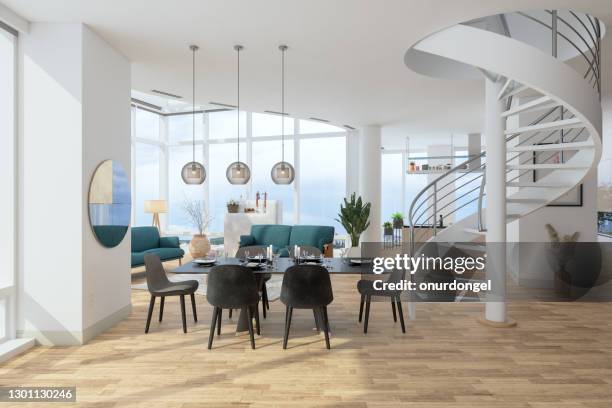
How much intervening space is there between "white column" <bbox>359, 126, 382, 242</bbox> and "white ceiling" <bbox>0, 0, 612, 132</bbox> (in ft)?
7.15

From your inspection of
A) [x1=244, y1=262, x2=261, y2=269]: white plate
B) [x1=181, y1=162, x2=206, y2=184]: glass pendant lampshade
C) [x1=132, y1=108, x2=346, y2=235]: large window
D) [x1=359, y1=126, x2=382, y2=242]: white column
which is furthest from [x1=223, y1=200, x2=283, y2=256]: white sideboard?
[x1=244, y1=262, x2=261, y2=269]: white plate

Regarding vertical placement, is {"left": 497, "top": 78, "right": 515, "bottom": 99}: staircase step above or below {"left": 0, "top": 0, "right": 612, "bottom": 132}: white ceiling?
below

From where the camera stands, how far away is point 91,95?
3.75 meters

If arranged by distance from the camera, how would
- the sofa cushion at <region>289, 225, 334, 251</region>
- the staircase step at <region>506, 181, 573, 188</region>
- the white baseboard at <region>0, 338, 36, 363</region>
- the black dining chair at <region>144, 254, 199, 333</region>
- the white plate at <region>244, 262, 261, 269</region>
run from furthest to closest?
the sofa cushion at <region>289, 225, 334, 251</region> → the staircase step at <region>506, 181, 573, 188</region> → the black dining chair at <region>144, 254, 199, 333</region> → the white plate at <region>244, 262, 261, 269</region> → the white baseboard at <region>0, 338, 36, 363</region>

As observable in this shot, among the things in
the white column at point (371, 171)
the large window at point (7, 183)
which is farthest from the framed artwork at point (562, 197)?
the large window at point (7, 183)

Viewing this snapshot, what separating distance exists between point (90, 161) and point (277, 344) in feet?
8.12

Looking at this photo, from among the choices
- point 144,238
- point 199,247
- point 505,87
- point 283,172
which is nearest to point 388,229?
point 199,247

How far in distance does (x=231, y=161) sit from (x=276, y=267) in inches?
302

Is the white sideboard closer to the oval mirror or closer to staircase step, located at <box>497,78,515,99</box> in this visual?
the oval mirror

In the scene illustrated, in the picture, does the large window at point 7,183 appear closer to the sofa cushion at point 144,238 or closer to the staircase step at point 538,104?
the sofa cushion at point 144,238

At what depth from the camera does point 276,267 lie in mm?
3900

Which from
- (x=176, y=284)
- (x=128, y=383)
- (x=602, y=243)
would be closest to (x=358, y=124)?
(x=602, y=243)

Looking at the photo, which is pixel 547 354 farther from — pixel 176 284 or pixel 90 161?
pixel 90 161

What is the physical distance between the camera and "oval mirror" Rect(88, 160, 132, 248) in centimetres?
379
